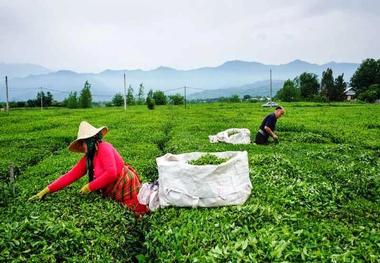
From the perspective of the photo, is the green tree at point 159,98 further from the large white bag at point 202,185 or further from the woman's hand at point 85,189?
the large white bag at point 202,185

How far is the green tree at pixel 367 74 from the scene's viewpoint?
90.1m

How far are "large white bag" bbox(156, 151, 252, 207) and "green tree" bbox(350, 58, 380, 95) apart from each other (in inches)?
3635

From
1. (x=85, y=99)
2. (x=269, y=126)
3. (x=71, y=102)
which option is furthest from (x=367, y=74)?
(x=269, y=126)

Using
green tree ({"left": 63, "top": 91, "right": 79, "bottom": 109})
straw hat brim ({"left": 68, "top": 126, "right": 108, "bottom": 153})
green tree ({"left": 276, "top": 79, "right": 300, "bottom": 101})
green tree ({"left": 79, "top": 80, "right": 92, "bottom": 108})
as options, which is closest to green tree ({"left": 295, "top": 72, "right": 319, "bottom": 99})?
green tree ({"left": 276, "top": 79, "right": 300, "bottom": 101})

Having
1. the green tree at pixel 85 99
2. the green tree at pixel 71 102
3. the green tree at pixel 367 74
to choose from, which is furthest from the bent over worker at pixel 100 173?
the green tree at pixel 367 74

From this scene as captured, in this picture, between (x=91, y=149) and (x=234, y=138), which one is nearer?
(x=91, y=149)

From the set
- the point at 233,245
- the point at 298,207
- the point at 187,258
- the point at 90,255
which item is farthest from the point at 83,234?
the point at 298,207

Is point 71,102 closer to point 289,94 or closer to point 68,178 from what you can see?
point 289,94

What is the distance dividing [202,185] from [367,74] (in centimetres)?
9497

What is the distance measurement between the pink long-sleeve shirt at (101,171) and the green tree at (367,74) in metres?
93.0

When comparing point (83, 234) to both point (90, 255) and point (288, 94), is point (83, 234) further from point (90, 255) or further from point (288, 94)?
point (288, 94)

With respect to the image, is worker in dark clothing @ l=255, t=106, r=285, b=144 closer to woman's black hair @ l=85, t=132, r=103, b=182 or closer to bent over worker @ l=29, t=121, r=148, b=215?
bent over worker @ l=29, t=121, r=148, b=215

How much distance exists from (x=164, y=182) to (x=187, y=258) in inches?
71.0

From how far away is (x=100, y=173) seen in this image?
640cm
